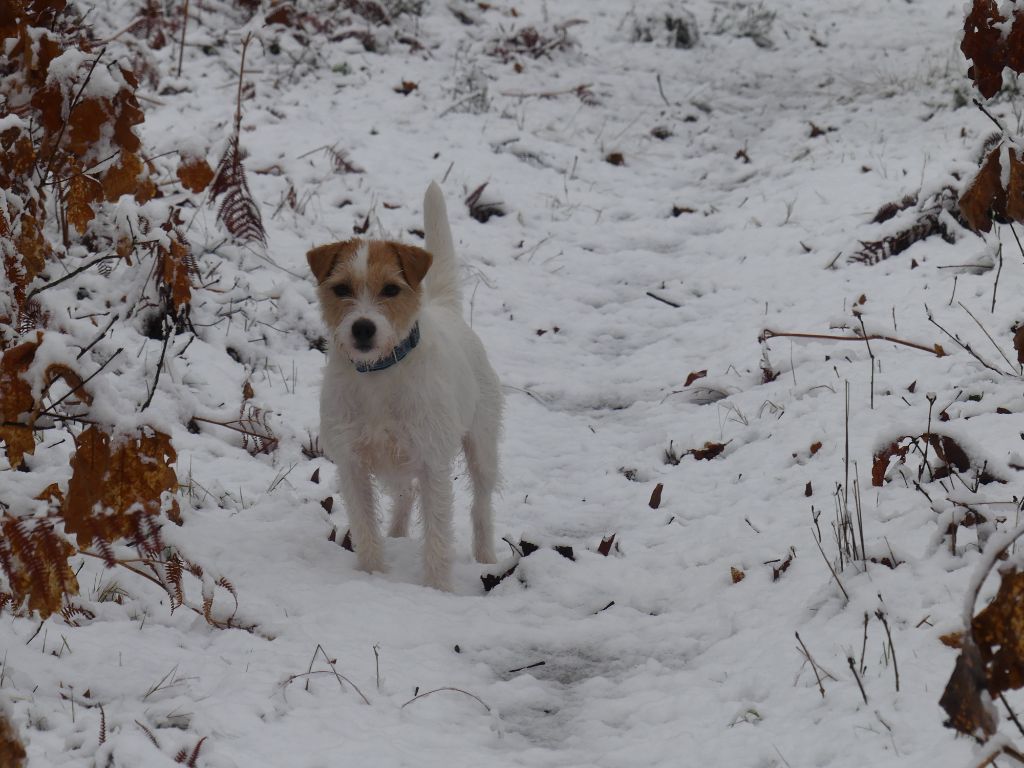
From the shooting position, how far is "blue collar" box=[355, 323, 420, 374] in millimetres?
4395

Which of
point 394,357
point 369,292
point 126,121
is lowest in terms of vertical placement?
point 394,357

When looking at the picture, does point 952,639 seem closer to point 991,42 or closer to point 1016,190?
point 1016,190

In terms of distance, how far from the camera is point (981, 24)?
264cm

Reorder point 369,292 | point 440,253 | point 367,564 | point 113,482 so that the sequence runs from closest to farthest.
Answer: point 113,482
point 369,292
point 367,564
point 440,253

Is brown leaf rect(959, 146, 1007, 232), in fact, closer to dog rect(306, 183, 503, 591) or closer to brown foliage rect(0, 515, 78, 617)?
dog rect(306, 183, 503, 591)

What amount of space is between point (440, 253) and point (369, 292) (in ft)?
3.30

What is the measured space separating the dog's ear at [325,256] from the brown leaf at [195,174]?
0.88 meters

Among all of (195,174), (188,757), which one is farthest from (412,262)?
(188,757)

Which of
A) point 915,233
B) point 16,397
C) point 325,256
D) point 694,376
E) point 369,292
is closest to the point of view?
point 16,397

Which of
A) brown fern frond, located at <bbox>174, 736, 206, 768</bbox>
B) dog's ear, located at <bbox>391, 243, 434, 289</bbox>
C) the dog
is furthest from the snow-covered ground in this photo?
dog's ear, located at <bbox>391, 243, 434, 289</bbox>

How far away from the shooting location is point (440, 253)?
5301 millimetres

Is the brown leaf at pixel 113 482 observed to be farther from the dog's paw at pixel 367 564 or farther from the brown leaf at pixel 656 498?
the brown leaf at pixel 656 498

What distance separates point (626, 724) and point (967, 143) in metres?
7.36

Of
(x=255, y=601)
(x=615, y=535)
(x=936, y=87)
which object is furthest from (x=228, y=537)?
(x=936, y=87)
